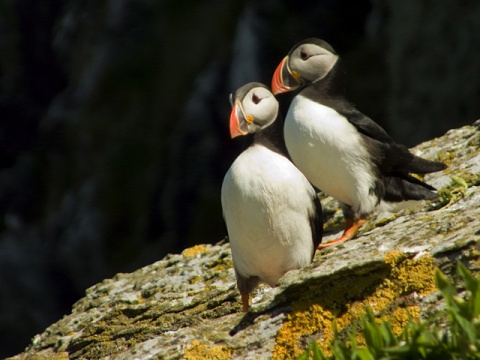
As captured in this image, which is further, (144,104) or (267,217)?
(144,104)

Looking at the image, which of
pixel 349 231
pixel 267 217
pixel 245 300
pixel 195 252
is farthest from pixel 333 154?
pixel 245 300

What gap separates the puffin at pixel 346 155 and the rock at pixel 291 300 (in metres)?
0.30

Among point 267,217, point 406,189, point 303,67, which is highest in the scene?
point 303,67

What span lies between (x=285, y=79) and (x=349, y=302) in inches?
140

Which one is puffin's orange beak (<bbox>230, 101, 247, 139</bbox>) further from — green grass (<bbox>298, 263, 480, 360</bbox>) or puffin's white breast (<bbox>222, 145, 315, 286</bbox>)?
green grass (<bbox>298, 263, 480, 360</bbox>)

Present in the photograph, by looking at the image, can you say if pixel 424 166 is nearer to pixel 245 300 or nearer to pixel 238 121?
pixel 238 121

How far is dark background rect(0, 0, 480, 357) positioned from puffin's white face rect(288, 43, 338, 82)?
19.0ft

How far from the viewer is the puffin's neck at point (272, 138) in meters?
6.18

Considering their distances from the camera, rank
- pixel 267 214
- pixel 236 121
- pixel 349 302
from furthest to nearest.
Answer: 1. pixel 236 121
2. pixel 267 214
3. pixel 349 302

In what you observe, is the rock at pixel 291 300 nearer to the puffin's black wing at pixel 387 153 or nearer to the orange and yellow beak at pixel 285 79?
the puffin's black wing at pixel 387 153

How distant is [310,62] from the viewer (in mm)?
7652

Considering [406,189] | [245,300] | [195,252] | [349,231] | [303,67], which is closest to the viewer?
[245,300]

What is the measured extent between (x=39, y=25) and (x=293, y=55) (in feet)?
40.5

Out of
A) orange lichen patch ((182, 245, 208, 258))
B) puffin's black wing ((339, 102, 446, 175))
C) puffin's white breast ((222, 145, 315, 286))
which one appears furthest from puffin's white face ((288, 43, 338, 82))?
puffin's white breast ((222, 145, 315, 286))
